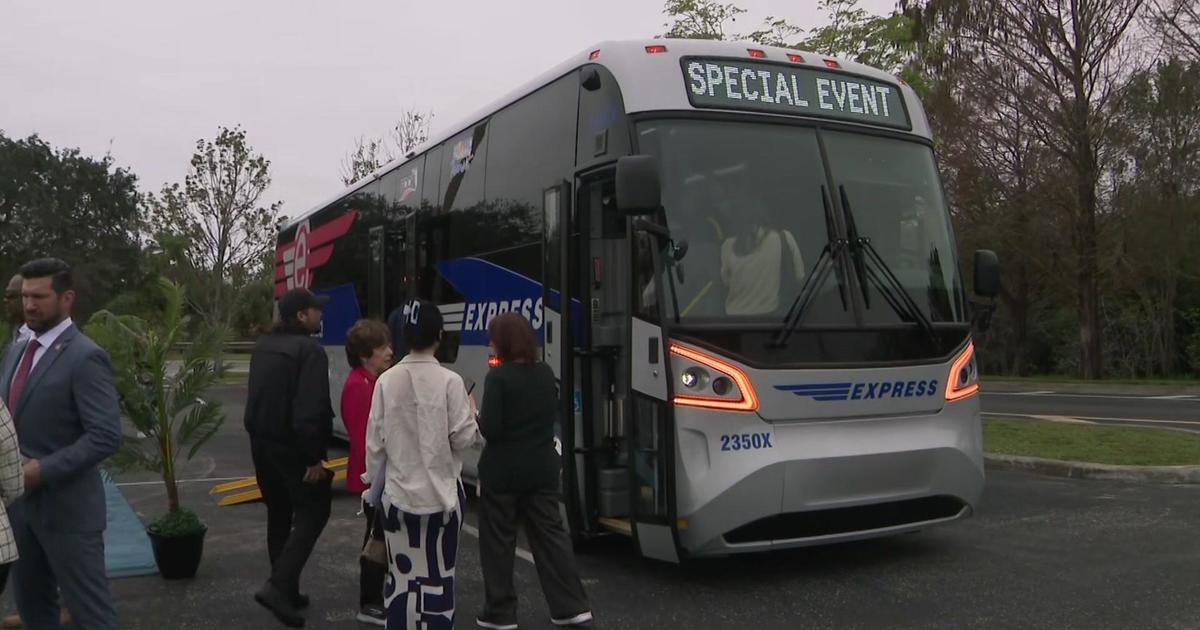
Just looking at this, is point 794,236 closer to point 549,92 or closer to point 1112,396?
point 549,92

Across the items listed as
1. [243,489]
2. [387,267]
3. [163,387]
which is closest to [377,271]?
[387,267]

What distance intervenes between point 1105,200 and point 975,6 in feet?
24.5

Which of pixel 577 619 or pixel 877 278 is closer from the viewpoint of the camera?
pixel 577 619

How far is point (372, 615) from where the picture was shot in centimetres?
589

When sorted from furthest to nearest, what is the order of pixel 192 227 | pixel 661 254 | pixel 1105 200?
pixel 192 227 < pixel 1105 200 < pixel 661 254

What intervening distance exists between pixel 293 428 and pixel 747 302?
2.74 m

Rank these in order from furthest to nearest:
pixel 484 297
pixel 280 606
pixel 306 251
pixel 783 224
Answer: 1. pixel 306 251
2. pixel 484 297
3. pixel 783 224
4. pixel 280 606

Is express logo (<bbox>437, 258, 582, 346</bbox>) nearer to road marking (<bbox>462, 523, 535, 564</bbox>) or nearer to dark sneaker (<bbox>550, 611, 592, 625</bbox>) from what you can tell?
road marking (<bbox>462, 523, 535, 564</bbox>)

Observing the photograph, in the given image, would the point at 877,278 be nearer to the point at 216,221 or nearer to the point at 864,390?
the point at 864,390

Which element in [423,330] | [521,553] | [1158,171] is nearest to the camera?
[423,330]

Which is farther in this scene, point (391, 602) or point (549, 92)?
point (549, 92)

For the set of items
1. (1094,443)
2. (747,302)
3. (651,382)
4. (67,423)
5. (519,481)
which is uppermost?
(747,302)

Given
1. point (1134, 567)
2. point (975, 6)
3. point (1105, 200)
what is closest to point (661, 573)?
point (1134, 567)

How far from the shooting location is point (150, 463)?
6.96 meters
